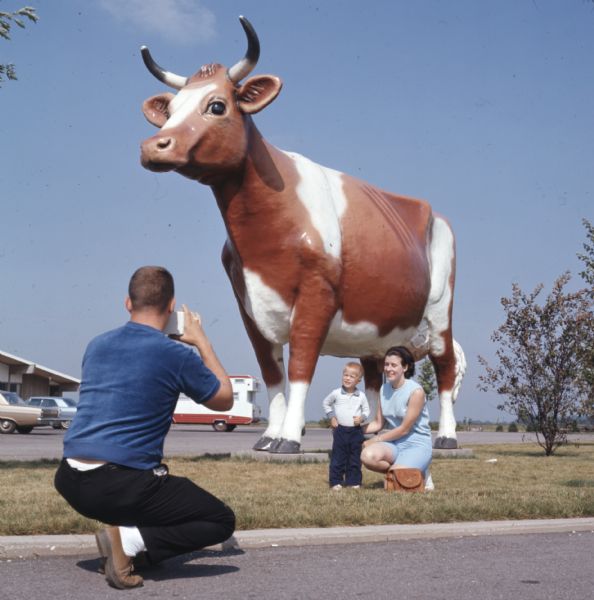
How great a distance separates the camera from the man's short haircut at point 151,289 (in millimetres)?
3865

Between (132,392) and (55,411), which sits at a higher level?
(132,392)

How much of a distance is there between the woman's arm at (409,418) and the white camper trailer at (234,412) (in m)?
25.2

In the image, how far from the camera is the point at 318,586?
12.3ft

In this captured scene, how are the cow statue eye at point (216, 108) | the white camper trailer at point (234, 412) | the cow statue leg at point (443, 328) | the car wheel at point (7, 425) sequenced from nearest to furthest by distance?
1. the cow statue eye at point (216, 108)
2. the cow statue leg at point (443, 328)
3. the car wheel at point (7, 425)
4. the white camper trailer at point (234, 412)

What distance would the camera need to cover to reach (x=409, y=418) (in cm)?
677

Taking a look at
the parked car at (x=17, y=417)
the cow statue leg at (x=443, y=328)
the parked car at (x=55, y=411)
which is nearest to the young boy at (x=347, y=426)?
the cow statue leg at (x=443, y=328)

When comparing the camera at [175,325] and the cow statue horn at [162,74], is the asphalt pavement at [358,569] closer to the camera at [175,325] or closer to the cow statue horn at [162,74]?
the camera at [175,325]

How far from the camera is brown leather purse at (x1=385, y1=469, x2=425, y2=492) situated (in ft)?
21.8

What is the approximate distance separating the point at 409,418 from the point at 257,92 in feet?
13.2

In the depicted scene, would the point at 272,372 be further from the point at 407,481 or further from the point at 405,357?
the point at 407,481

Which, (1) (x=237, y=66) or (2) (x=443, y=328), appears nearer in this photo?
(1) (x=237, y=66)

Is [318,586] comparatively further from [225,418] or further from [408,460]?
[225,418]

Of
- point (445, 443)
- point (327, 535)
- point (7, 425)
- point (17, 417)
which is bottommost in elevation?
point (7, 425)

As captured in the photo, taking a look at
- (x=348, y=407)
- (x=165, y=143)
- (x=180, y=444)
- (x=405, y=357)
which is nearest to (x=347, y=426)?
(x=348, y=407)
